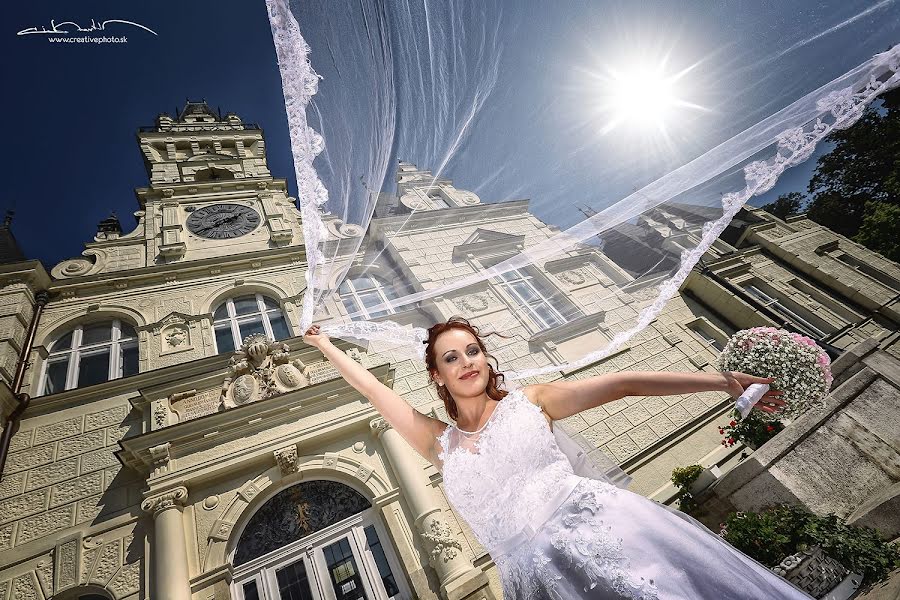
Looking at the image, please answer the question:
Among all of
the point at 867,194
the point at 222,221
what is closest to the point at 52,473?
the point at 222,221

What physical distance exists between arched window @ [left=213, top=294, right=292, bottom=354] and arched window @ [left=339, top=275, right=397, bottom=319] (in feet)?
18.0

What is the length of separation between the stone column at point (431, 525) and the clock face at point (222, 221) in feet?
25.2

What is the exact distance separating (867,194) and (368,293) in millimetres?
25209

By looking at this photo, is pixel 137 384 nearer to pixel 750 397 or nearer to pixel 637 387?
pixel 637 387

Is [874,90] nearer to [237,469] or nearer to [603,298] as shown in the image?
[603,298]

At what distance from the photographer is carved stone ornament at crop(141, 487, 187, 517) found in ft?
16.6

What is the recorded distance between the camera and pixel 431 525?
5.38 metres

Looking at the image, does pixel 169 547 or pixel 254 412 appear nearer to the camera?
pixel 169 547

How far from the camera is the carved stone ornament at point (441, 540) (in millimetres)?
5156

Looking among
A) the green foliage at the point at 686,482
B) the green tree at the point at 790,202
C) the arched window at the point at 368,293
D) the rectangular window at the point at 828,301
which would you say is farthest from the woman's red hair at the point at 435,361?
the rectangular window at the point at 828,301

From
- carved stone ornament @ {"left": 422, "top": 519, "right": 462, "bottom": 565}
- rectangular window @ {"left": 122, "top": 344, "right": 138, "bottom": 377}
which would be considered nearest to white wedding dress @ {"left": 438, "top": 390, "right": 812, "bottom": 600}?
carved stone ornament @ {"left": 422, "top": 519, "right": 462, "bottom": 565}

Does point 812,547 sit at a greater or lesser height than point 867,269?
lesser

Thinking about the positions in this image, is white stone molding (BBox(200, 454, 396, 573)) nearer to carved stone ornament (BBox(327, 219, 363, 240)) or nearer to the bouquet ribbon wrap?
carved stone ornament (BBox(327, 219, 363, 240))

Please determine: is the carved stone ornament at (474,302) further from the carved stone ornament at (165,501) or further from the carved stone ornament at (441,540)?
the carved stone ornament at (165,501)
